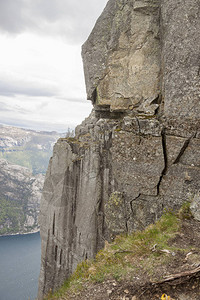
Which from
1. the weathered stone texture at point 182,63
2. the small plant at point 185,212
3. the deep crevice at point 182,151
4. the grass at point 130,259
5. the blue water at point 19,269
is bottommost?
the blue water at point 19,269

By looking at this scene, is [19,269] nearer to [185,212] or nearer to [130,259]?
[185,212]

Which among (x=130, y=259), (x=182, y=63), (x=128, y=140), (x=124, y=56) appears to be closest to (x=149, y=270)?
(x=130, y=259)

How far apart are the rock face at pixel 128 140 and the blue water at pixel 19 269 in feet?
217

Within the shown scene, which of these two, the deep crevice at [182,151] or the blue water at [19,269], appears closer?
the deep crevice at [182,151]

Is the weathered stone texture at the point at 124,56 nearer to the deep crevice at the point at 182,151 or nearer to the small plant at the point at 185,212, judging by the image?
the deep crevice at the point at 182,151

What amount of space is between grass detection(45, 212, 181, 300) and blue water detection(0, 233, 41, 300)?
73.2m

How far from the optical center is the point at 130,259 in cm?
704

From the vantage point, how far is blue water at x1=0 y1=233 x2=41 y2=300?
80000mm

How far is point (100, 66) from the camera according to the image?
47.9 feet

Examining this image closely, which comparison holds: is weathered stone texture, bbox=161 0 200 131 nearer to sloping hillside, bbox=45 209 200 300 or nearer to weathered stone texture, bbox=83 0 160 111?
weathered stone texture, bbox=83 0 160 111

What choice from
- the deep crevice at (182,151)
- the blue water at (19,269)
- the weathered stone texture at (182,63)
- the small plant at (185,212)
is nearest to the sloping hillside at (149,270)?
the small plant at (185,212)

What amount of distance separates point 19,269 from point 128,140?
351ft

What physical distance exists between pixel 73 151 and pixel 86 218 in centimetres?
466

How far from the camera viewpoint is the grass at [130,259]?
21.1 ft
